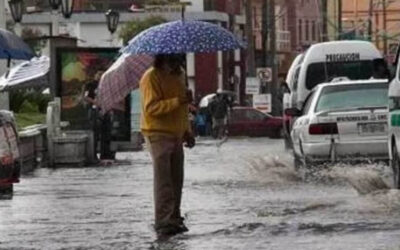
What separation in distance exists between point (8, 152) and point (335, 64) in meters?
11.7

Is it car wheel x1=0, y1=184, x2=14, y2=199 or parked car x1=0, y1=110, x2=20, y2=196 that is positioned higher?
parked car x1=0, y1=110, x2=20, y2=196

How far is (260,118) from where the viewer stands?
5331 centimetres

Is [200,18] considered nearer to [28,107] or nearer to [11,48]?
[28,107]

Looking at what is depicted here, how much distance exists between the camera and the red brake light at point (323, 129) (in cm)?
1934

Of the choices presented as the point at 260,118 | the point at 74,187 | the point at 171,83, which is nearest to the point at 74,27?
the point at 260,118

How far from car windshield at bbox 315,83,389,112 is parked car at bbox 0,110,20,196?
4.80 meters

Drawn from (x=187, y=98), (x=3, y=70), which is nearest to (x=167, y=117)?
(x=187, y=98)

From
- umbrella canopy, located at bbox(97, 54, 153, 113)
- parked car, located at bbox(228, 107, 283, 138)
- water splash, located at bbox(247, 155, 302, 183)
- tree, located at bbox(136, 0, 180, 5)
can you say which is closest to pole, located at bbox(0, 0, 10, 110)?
water splash, located at bbox(247, 155, 302, 183)

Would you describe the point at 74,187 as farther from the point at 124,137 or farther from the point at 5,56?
the point at 124,137

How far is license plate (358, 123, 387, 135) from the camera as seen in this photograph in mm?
19250

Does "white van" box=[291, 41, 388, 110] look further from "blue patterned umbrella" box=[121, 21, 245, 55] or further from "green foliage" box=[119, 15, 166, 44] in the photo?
"green foliage" box=[119, 15, 166, 44]

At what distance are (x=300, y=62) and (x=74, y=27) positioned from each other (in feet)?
159

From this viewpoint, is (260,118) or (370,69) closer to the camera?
(370,69)

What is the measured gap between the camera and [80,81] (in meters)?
29.2
